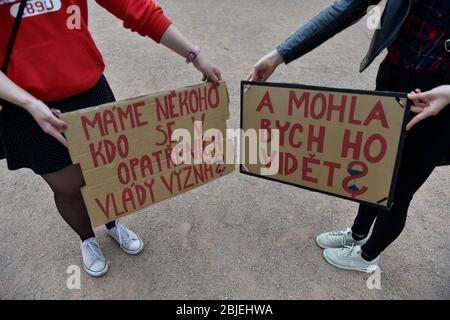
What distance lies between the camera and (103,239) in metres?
2.32

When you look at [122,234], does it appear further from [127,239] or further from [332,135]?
[332,135]

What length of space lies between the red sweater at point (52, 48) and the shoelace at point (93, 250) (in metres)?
0.95

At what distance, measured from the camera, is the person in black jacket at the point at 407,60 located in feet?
4.24

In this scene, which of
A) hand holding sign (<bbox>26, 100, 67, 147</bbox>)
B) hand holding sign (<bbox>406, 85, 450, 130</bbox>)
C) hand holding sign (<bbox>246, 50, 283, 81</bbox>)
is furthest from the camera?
hand holding sign (<bbox>246, 50, 283, 81</bbox>)

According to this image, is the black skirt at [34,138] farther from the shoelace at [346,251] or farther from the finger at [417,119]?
the shoelace at [346,251]

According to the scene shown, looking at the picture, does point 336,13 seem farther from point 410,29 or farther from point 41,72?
point 41,72

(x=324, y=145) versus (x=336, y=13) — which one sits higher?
(x=336, y=13)

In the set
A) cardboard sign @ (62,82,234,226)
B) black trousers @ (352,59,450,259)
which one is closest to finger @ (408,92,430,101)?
black trousers @ (352,59,450,259)

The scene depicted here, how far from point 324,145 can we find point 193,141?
597 millimetres

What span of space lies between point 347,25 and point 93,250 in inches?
67.6

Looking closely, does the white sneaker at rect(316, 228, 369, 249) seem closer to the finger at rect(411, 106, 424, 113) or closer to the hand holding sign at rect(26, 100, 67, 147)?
the finger at rect(411, 106, 424, 113)

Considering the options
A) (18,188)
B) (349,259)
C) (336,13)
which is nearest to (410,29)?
(336,13)

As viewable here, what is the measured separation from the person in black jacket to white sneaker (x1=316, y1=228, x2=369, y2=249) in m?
0.29

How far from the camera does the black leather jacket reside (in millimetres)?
1306
